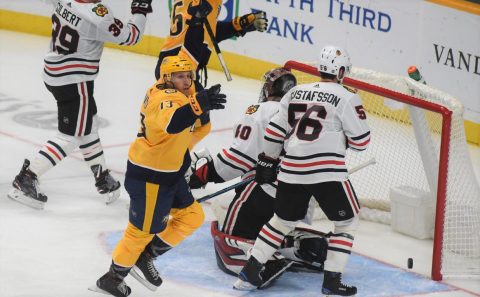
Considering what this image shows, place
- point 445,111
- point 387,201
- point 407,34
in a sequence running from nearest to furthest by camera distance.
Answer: point 445,111 < point 387,201 < point 407,34

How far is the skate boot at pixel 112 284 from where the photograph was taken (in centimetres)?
536

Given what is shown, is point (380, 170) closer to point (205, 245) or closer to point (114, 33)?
point (205, 245)

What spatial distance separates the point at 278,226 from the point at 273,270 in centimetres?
25

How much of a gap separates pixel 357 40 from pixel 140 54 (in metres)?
2.58

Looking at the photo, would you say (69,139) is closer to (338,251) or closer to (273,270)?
(273,270)

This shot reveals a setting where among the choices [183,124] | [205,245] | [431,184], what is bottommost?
[205,245]

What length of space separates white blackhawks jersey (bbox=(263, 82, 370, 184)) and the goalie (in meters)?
0.42

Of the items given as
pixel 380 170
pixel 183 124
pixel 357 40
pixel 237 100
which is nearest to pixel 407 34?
pixel 357 40

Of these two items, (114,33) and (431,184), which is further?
(114,33)

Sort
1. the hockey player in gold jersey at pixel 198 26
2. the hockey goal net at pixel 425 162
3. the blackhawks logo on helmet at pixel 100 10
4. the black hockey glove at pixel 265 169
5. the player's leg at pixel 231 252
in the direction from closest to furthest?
the black hockey glove at pixel 265 169 → the player's leg at pixel 231 252 → the hockey goal net at pixel 425 162 → the blackhawks logo on helmet at pixel 100 10 → the hockey player in gold jersey at pixel 198 26

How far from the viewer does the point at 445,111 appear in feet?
18.9

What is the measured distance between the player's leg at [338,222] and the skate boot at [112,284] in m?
0.90

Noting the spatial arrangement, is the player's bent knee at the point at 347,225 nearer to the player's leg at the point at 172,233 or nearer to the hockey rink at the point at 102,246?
the hockey rink at the point at 102,246

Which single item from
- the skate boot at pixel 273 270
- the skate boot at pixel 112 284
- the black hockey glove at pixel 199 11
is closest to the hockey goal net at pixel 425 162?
the black hockey glove at pixel 199 11
